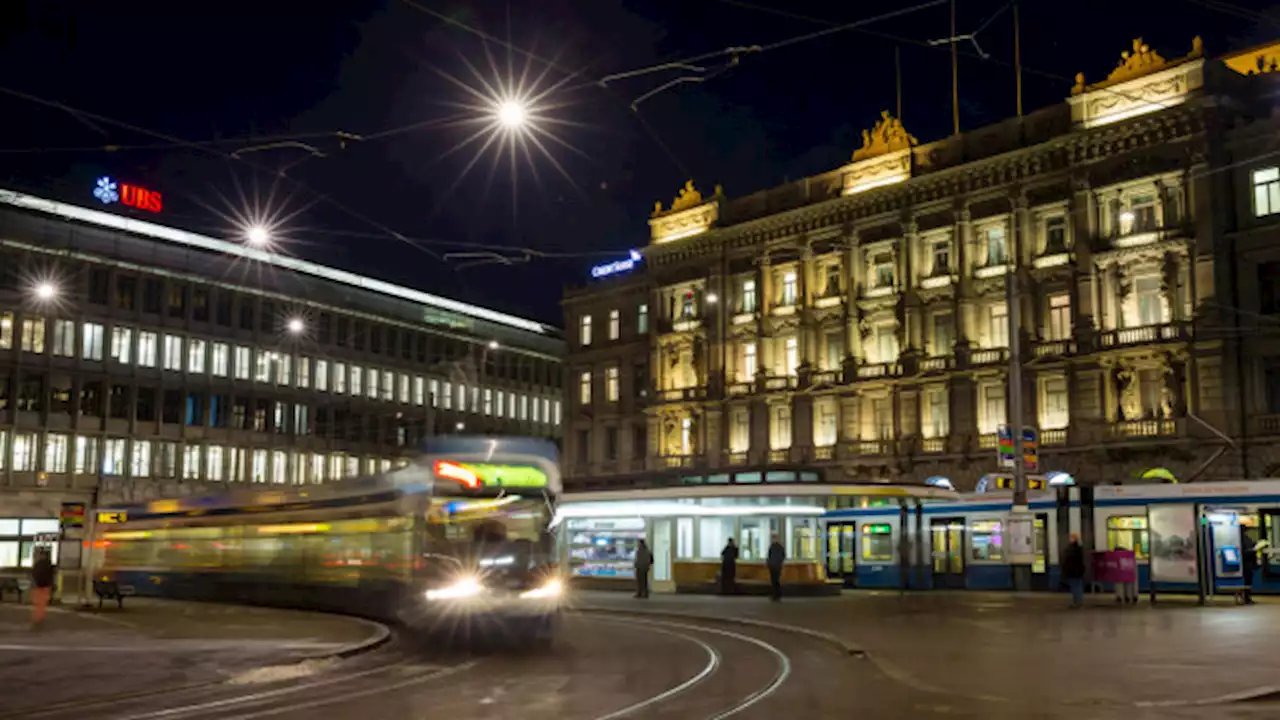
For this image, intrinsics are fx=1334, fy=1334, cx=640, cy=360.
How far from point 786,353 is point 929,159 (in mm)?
11379

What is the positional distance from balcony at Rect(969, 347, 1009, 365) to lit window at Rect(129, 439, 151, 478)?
4293 cm

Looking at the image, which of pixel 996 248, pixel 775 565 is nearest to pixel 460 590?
pixel 775 565

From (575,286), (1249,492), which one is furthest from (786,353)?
(1249,492)

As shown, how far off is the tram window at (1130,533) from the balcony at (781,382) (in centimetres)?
2630

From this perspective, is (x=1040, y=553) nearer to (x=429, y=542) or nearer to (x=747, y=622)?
(x=747, y=622)

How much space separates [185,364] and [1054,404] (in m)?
45.5

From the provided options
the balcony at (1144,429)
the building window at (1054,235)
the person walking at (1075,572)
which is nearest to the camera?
the person walking at (1075,572)

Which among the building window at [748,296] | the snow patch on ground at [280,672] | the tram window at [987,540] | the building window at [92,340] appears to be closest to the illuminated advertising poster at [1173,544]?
the tram window at [987,540]

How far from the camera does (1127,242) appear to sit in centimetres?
4947

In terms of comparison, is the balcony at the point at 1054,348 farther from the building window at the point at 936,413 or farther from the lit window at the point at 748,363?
the lit window at the point at 748,363

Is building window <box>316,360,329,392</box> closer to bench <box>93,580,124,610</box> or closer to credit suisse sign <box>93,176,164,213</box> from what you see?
credit suisse sign <box>93,176,164,213</box>

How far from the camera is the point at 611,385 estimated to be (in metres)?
71.3

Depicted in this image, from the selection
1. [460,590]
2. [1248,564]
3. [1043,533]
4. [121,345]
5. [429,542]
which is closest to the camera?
[460,590]

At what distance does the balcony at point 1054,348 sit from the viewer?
50.9 m
